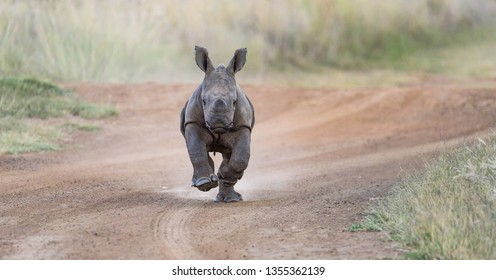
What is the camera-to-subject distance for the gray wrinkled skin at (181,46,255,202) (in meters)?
10.8

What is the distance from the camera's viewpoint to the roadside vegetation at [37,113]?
16891 mm

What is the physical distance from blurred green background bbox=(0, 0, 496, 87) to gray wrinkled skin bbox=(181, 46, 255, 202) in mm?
12288

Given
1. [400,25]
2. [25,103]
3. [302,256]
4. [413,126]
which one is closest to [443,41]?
[400,25]

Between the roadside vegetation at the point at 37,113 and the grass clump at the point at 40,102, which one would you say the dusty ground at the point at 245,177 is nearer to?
the roadside vegetation at the point at 37,113

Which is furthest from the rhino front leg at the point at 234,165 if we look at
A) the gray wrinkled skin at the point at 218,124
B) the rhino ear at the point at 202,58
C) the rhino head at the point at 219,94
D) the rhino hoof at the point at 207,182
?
the rhino ear at the point at 202,58

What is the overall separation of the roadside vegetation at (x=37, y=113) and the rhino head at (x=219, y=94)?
5.69 meters

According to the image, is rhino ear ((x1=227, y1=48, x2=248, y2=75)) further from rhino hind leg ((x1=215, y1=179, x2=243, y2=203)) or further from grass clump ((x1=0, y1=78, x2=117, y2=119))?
grass clump ((x1=0, y1=78, x2=117, y2=119))

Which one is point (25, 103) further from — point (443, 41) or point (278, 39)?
point (443, 41)

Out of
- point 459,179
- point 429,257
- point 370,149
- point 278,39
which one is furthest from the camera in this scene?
point 278,39

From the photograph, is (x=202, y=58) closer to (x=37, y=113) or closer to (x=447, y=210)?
(x=447, y=210)

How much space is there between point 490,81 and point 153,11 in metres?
8.81

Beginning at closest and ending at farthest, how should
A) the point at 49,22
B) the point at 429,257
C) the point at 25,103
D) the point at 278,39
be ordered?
the point at 429,257, the point at 25,103, the point at 49,22, the point at 278,39

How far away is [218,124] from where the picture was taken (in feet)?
35.2

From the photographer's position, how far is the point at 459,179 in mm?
10047
